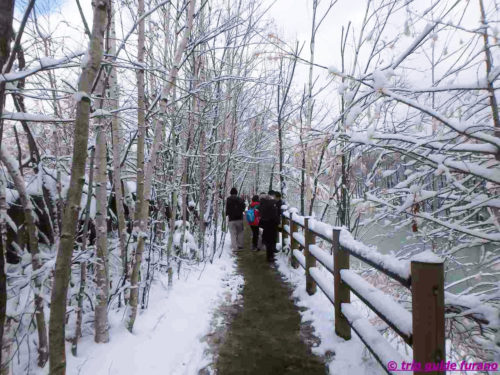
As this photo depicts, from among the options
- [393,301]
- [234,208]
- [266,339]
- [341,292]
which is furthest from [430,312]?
[234,208]

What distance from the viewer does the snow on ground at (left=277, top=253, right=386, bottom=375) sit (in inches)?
110

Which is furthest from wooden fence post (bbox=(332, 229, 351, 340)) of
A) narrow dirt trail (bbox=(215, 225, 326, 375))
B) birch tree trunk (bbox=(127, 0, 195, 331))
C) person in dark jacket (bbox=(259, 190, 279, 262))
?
person in dark jacket (bbox=(259, 190, 279, 262))

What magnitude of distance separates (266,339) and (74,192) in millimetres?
2899

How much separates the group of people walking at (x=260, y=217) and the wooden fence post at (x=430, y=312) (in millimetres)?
5863

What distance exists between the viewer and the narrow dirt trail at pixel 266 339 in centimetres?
300

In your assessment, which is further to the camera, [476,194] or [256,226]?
[256,226]

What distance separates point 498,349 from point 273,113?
1096cm

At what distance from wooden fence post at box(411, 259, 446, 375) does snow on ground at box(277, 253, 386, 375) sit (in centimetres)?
114

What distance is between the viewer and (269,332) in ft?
12.3

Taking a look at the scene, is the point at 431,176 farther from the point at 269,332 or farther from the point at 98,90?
the point at 98,90

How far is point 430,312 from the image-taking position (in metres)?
1.72

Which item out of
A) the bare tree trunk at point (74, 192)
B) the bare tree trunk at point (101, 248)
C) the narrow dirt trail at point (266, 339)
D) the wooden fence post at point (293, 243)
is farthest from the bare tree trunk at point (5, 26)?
the wooden fence post at point (293, 243)

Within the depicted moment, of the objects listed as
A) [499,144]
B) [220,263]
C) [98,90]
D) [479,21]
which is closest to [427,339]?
[499,144]

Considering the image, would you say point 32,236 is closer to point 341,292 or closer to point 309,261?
point 341,292
